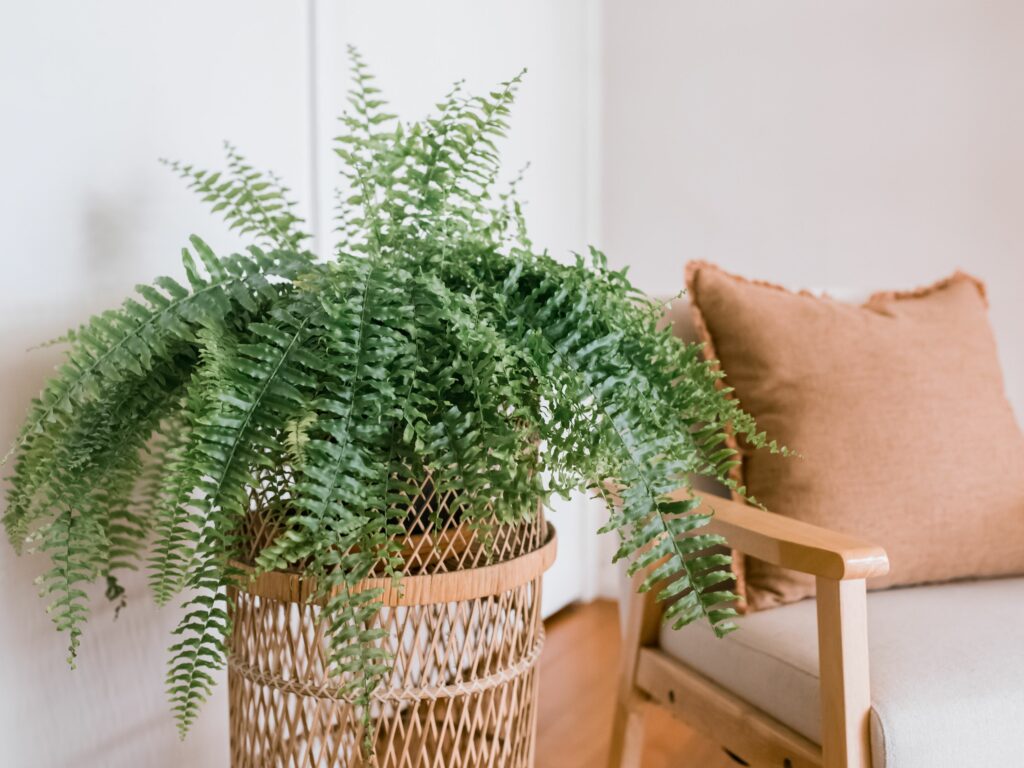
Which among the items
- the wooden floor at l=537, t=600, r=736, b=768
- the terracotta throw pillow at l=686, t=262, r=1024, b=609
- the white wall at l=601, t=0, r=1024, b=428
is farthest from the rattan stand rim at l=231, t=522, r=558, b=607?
the white wall at l=601, t=0, r=1024, b=428

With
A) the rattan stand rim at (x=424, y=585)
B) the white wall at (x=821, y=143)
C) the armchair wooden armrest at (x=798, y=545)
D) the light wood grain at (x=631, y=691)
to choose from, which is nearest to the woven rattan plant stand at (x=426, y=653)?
the rattan stand rim at (x=424, y=585)

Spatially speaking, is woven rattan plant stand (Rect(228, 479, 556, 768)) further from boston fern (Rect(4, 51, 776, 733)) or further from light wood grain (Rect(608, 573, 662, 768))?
light wood grain (Rect(608, 573, 662, 768))

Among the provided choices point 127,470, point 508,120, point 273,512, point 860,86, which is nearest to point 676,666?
point 273,512

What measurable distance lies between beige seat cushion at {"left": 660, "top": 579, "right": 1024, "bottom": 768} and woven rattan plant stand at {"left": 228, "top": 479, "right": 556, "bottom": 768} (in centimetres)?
30

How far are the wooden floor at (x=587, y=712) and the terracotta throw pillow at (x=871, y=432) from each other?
1.92 ft

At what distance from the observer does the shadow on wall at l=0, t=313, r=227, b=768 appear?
0.94 metres

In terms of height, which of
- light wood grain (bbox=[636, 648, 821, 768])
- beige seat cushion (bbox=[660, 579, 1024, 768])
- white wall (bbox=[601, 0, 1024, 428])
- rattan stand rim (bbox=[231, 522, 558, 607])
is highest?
white wall (bbox=[601, 0, 1024, 428])

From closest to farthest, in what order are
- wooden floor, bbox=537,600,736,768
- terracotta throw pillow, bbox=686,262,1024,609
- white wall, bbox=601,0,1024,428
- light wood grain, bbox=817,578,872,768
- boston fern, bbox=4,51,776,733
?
1. boston fern, bbox=4,51,776,733
2. light wood grain, bbox=817,578,872,768
3. terracotta throw pillow, bbox=686,262,1024,609
4. wooden floor, bbox=537,600,736,768
5. white wall, bbox=601,0,1024,428

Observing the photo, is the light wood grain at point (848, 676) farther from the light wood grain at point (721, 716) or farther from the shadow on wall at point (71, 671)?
the shadow on wall at point (71, 671)

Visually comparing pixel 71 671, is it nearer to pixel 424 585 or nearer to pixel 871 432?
pixel 424 585

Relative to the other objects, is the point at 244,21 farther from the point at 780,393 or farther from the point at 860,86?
the point at 860,86

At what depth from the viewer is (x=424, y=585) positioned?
732 mm

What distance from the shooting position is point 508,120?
1925mm

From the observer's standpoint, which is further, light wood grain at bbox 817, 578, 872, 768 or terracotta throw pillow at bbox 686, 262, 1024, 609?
terracotta throw pillow at bbox 686, 262, 1024, 609
